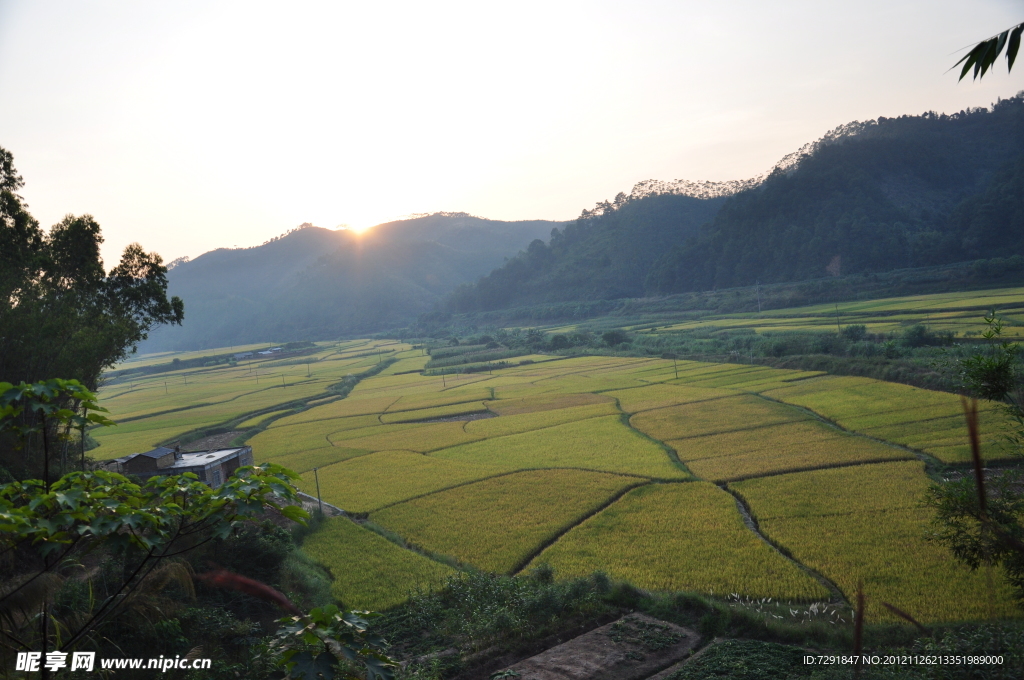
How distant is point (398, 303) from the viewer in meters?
133

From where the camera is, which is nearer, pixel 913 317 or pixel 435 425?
pixel 435 425

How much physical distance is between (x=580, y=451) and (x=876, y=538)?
10433 millimetres

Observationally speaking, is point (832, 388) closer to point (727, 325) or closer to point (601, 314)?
point (727, 325)

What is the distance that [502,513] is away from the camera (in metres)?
15.4

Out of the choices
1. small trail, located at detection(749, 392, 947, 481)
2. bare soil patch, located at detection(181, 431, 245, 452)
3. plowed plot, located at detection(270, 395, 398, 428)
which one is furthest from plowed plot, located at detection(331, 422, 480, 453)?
small trail, located at detection(749, 392, 947, 481)

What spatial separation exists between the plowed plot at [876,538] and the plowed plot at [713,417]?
6254 mm

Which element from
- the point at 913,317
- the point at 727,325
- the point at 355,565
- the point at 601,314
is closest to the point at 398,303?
the point at 601,314

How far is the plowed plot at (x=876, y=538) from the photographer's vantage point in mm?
9143

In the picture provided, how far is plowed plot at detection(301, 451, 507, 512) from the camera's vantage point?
17.8 metres

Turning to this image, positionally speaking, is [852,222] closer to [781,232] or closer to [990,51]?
[781,232]

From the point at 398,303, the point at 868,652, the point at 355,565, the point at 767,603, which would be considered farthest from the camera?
the point at 398,303

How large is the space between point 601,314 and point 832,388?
196 feet

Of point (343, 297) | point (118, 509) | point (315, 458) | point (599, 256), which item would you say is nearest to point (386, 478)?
point (315, 458)

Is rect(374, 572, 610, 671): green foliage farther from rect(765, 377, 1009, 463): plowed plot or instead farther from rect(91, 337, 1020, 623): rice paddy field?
rect(765, 377, 1009, 463): plowed plot
